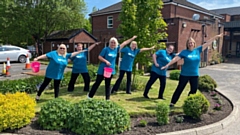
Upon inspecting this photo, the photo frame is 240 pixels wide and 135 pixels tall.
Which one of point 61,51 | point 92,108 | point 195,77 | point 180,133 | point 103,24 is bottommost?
point 180,133

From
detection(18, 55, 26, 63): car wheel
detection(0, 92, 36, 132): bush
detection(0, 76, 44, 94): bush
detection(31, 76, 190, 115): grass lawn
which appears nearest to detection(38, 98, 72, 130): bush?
detection(0, 92, 36, 132): bush

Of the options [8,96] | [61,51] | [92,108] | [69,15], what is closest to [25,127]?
[8,96]

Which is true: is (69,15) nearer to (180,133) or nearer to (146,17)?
(146,17)

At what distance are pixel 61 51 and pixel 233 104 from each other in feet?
16.8

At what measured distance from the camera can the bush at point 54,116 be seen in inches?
160

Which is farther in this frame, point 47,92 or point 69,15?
point 69,15

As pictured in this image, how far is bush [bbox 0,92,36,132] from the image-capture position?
12.8 feet

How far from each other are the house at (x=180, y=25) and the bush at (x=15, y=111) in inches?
394

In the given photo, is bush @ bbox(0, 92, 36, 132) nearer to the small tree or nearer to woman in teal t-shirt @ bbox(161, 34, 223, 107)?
woman in teal t-shirt @ bbox(161, 34, 223, 107)

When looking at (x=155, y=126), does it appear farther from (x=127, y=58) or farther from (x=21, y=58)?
(x=21, y=58)

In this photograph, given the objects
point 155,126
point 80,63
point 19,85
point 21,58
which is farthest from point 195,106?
point 21,58

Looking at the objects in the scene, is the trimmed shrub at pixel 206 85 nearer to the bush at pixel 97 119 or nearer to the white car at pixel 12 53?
the bush at pixel 97 119

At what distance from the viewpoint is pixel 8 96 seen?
4.40 m

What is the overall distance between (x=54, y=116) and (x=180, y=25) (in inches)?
600
